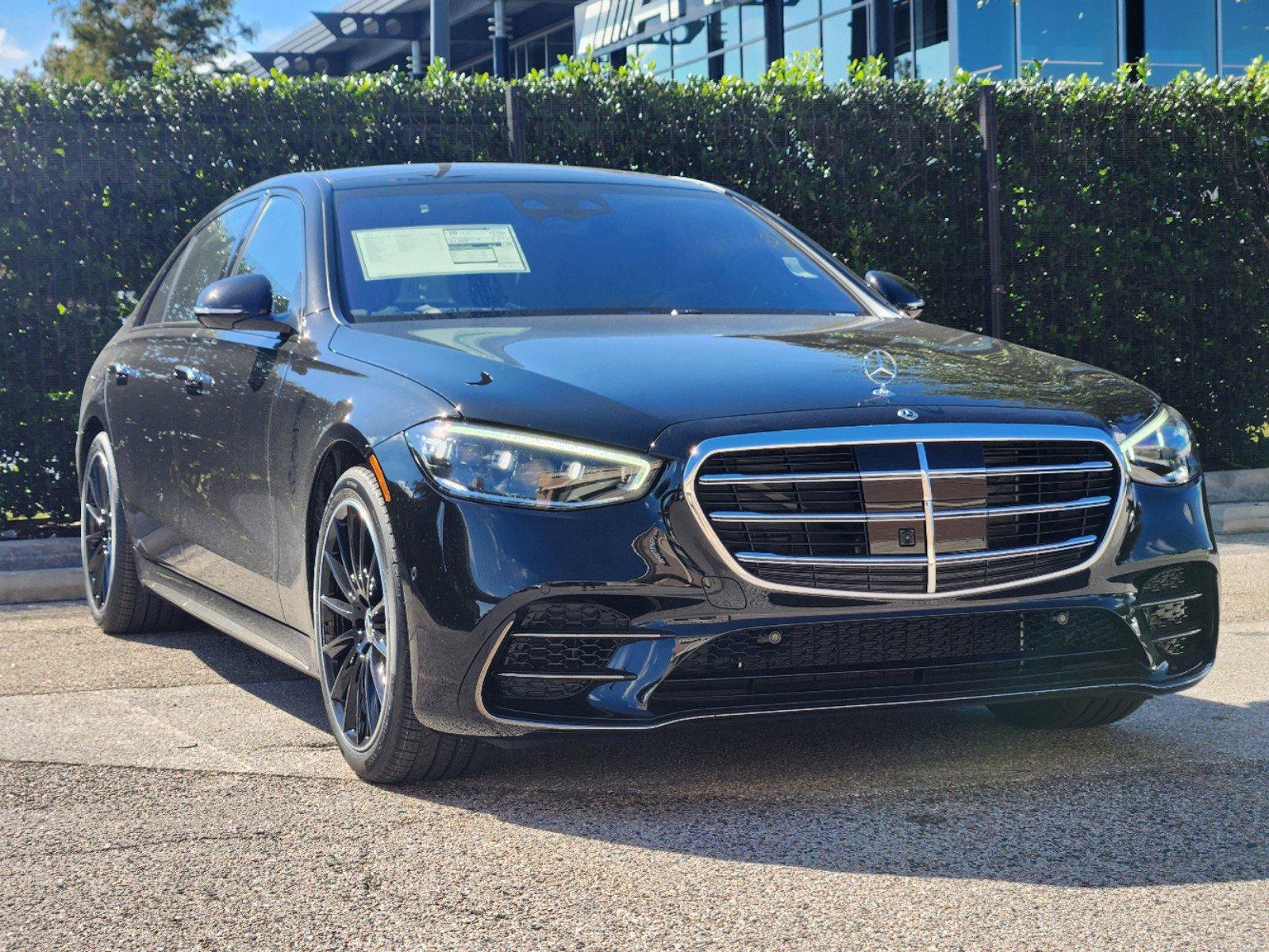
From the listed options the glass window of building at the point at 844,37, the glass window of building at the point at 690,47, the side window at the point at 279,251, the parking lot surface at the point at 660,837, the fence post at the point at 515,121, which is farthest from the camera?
the glass window of building at the point at 690,47

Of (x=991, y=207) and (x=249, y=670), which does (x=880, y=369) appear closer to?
(x=249, y=670)

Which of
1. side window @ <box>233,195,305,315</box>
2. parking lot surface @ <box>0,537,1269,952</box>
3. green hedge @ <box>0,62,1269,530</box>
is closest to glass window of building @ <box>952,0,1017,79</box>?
green hedge @ <box>0,62,1269,530</box>

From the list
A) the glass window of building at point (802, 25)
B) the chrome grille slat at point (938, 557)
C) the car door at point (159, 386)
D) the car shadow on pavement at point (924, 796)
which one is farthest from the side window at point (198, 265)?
the glass window of building at point (802, 25)

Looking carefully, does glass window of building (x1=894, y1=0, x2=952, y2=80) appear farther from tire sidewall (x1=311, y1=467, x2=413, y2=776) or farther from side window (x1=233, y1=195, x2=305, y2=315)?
tire sidewall (x1=311, y1=467, x2=413, y2=776)

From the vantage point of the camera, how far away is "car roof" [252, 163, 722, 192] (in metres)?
5.60

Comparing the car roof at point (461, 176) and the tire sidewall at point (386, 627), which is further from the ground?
the car roof at point (461, 176)

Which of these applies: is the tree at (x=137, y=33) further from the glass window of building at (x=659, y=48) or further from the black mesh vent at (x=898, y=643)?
the black mesh vent at (x=898, y=643)

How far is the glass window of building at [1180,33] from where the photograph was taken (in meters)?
25.4

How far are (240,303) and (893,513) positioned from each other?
2164mm

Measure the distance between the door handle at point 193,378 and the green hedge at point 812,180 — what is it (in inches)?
145

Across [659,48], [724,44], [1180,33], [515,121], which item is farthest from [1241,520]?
[659,48]

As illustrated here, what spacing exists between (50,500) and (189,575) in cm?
396

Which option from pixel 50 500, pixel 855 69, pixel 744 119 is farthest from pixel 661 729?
pixel 855 69

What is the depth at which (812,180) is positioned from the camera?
34.2 feet
